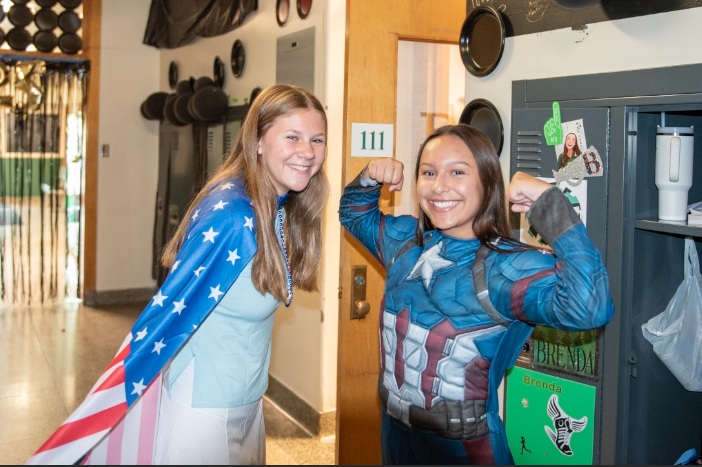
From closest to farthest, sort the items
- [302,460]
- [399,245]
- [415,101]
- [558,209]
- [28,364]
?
[558,209], [399,245], [415,101], [302,460], [28,364]

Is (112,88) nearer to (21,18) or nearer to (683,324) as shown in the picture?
(21,18)

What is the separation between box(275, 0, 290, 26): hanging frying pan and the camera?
431 centimetres

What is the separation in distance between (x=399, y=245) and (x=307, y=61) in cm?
241

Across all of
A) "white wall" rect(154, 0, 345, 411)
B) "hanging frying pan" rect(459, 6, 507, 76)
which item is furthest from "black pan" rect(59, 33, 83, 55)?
"hanging frying pan" rect(459, 6, 507, 76)

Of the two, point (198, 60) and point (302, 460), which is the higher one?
point (198, 60)

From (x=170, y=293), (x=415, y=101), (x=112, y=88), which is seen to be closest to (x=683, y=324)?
(x=170, y=293)

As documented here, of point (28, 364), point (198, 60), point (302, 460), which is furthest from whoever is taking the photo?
point (198, 60)

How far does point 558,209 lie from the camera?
4.96ft

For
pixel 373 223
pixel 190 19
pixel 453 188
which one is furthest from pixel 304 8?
pixel 453 188

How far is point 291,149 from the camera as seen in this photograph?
197 cm

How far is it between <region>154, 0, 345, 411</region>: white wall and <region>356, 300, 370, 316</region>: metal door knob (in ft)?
1.89

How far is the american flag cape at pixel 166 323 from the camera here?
171 cm

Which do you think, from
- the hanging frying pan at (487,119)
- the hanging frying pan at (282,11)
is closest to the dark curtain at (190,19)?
the hanging frying pan at (282,11)

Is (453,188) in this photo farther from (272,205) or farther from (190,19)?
(190,19)
